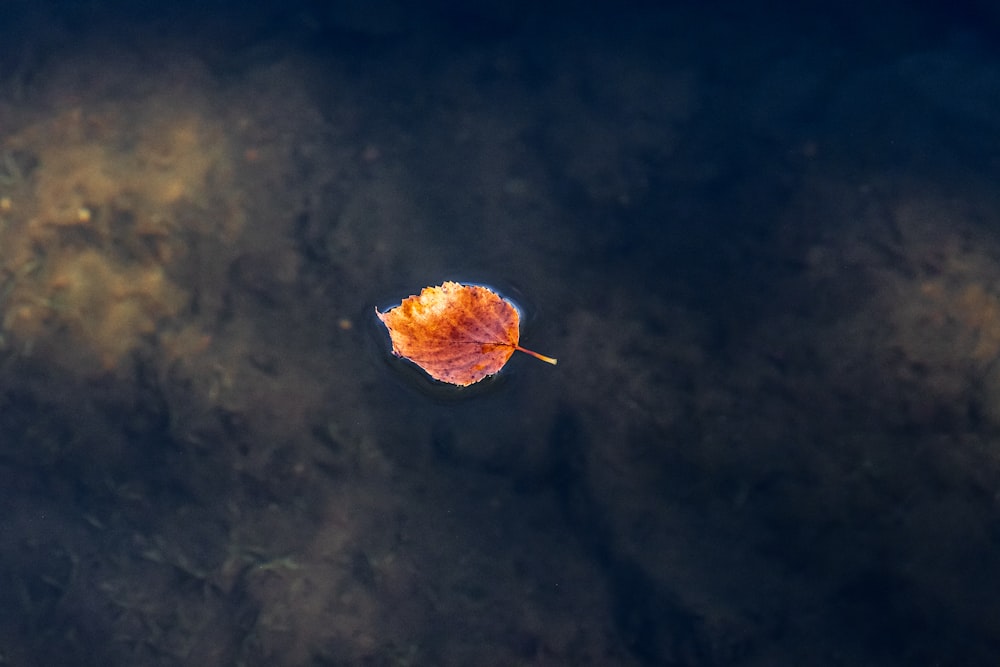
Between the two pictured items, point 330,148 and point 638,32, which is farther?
point 638,32

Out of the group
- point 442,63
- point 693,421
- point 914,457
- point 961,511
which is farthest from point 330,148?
point 961,511

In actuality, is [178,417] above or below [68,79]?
below

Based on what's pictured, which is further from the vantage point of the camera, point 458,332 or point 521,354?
point 521,354

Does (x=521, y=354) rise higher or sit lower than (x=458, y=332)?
lower

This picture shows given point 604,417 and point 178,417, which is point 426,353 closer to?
point 604,417
